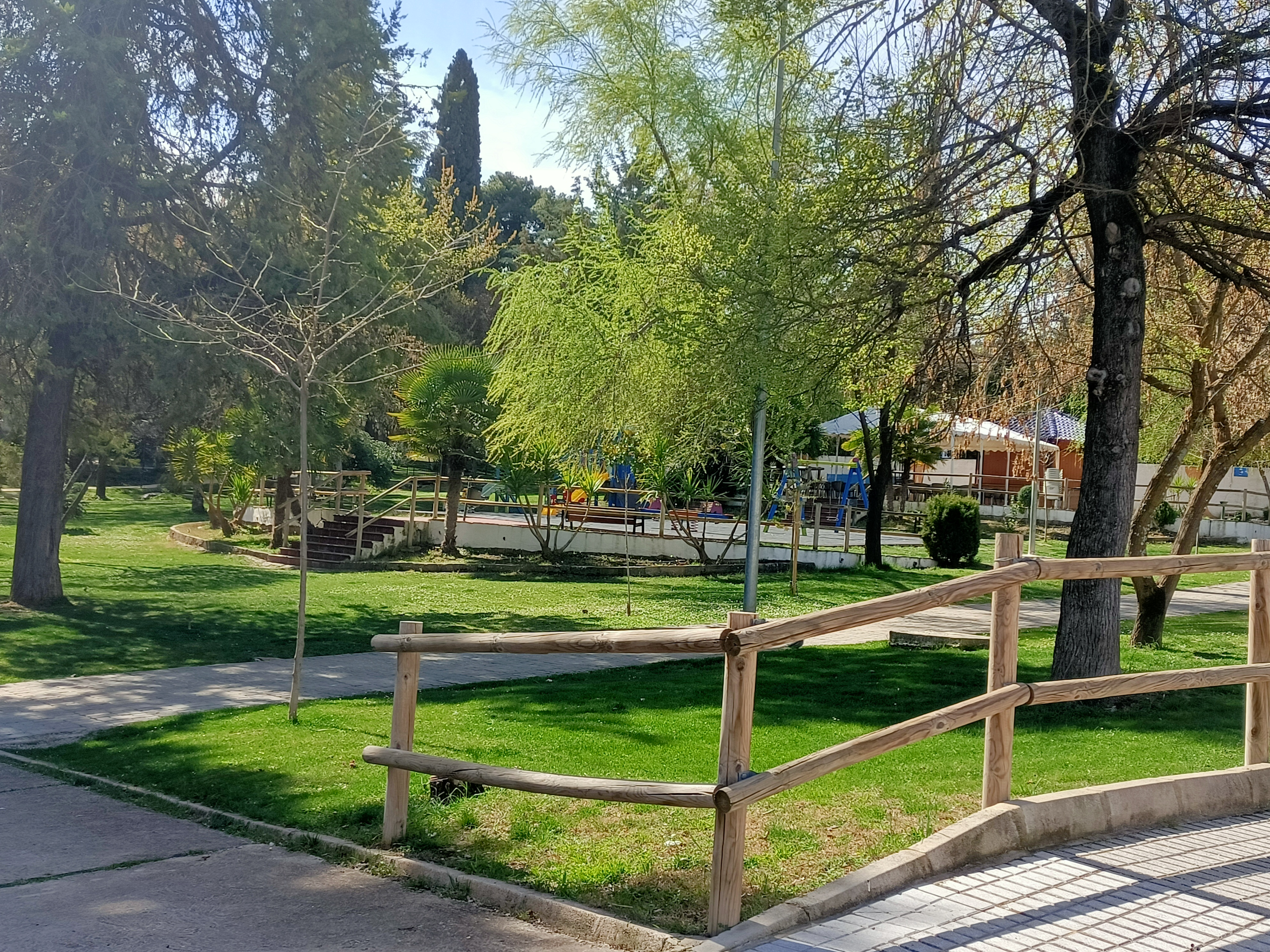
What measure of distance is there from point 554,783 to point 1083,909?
7.20ft

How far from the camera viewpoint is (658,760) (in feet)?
26.0

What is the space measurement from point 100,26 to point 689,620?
1121 centimetres

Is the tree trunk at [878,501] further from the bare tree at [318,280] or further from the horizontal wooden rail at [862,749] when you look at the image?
the horizontal wooden rail at [862,749]

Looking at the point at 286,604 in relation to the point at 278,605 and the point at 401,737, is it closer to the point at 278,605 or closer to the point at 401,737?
the point at 278,605

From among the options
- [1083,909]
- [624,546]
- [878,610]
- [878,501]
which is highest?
[878,501]

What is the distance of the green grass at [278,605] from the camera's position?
1455cm

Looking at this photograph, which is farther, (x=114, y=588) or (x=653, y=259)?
(x=114, y=588)

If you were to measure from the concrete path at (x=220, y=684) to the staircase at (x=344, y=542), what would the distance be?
12812mm

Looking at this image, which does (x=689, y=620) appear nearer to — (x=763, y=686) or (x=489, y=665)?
(x=489, y=665)

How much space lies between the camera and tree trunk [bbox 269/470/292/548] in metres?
27.9

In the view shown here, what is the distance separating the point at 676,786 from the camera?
4891mm

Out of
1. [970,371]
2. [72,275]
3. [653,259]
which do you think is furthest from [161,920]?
[653,259]

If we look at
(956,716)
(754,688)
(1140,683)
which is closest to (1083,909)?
(956,716)

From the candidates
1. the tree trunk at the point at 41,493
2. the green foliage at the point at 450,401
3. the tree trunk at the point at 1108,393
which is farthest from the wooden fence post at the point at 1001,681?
the green foliage at the point at 450,401
